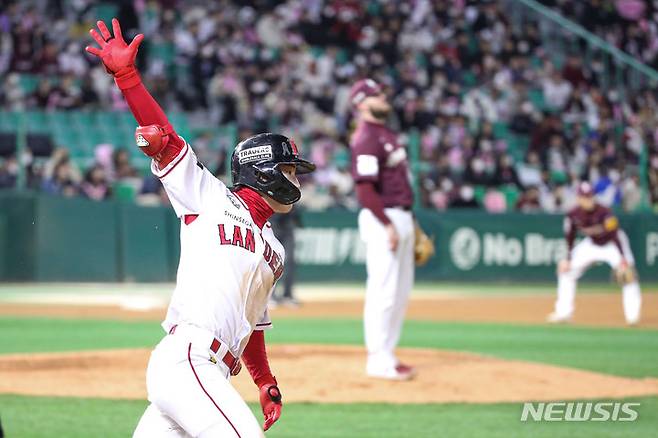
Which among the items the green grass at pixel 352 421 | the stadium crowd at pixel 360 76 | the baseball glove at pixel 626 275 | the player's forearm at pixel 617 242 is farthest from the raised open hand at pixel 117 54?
the stadium crowd at pixel 360 76

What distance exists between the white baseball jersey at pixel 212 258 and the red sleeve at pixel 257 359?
0.35 metres

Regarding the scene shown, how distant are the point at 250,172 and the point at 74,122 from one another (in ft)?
57.0

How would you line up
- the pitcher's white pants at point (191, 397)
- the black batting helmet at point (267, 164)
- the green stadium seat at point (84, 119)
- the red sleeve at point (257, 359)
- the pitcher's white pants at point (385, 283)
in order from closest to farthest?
1. the pitcher's white pants at point (191, 397)
2. the black batting helmet at point (267, 164)
3. the red sleeve at point (257, 359)
4. the pitcher's white pants at point (385, 283)
5. the green stadium seat at point (84, 119)

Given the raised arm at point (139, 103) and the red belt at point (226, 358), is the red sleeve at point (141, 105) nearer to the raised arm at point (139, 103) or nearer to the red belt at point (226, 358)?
the raised arm at point (139, 103)

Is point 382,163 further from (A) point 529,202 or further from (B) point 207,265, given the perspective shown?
(A) point 529,202

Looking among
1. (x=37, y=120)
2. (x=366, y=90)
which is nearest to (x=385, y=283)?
(x=366, y=90)

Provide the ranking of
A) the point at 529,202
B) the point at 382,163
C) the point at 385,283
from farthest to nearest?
1. the point at 529,202
2. the point at 382,163
3. the point at 385,283

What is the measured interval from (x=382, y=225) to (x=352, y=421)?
200cm

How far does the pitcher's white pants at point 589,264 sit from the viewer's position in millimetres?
15273

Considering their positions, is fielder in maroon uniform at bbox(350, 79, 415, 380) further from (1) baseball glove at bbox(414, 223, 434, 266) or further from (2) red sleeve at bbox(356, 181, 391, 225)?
(1) baseball glove at bbox(414, 223, 434, 266)

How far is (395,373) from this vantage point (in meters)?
9.41

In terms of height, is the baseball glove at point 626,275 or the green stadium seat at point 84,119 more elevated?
the green stadium seat at point 84,119

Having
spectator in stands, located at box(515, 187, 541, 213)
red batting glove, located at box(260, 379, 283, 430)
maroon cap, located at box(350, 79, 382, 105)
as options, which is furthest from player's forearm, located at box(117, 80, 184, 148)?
spectator in stands, located at box(515, 187, 541, 213)

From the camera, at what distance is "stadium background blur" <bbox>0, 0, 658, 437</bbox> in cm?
1981
